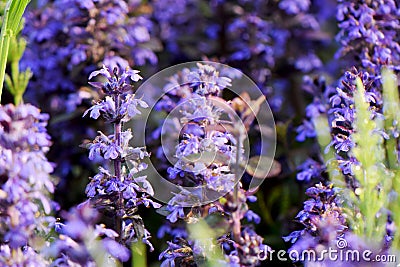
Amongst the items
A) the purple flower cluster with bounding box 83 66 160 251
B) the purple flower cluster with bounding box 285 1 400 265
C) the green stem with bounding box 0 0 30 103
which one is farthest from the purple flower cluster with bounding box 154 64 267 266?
the green stem with bounding box 0 0 30 103

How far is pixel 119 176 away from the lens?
1.83 metres

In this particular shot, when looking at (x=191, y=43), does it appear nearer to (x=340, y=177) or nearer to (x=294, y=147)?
(x=294, y=147)

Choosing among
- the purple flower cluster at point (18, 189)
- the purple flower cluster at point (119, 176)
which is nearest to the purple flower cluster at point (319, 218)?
the purple flower cluster at point (119, 176)

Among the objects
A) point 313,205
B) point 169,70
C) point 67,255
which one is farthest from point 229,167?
point 169,70

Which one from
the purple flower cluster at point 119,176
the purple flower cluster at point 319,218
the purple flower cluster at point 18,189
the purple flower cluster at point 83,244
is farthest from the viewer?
the purple flower cluster at point 119,176

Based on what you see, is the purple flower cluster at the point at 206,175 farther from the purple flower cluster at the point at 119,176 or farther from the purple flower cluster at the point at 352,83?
the purple flower cluster at the point at 352,83

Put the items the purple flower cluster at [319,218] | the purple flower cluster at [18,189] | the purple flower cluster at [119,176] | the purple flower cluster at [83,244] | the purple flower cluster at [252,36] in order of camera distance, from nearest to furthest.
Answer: the purple flower cluster at [83,244] < the purple flower cluster at [18,189] < the purple flower cluster at [319,218] < the purple flower cluster at [119,176] < the purple flower cluster at [252,36]

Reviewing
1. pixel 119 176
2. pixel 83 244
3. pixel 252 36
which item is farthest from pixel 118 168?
pixel 252 36

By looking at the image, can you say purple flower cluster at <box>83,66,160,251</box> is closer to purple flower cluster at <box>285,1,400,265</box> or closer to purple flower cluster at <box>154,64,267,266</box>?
purple flower cluster at <box>154,64,267,266</box>

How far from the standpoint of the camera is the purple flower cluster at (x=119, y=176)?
1.81 meters

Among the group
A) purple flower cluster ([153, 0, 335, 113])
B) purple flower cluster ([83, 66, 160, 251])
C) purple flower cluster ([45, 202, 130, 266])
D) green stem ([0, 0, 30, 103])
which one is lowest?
purple flower cluster ([45, 202, 130, 266])

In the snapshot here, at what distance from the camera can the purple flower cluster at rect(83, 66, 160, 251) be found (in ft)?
5.95

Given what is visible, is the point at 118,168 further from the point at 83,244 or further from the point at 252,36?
the point at 252,36

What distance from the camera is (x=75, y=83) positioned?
9.22 ft
